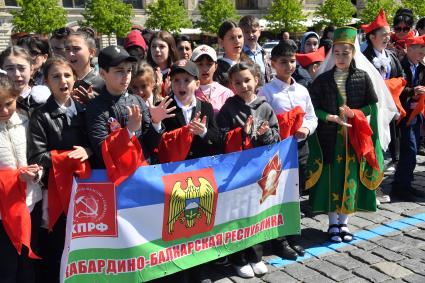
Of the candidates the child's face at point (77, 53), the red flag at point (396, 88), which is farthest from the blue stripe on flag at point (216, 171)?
the red flag at point (396, 88)

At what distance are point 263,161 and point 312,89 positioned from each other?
42.1 inches

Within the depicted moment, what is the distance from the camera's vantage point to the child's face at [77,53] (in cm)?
411

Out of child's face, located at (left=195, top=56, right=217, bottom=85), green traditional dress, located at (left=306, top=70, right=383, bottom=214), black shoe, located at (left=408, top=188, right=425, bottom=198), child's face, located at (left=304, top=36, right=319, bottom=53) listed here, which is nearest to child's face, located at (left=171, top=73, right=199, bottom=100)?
child's face, located at (left=195, top=56, right=217, bottom=85)

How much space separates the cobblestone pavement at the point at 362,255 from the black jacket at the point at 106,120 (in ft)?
4.59

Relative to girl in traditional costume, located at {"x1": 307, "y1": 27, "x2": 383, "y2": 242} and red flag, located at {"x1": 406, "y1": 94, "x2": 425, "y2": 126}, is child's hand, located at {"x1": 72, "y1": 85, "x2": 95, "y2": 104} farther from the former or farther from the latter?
red flag, located at {"x1": 406, "y1": 94, "x2": 425, "y2": 126}

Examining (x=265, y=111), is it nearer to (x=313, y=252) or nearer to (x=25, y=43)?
(x=313, y=252)

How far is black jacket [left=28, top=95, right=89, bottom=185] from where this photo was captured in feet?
10.1

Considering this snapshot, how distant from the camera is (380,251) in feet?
13.5

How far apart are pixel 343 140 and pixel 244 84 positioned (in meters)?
1.26

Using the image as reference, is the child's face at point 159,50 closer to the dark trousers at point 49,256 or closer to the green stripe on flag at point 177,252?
the green stripe on flag at point 177,252

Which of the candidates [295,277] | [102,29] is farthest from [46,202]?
[102,29]

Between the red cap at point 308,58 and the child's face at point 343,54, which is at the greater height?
the child's face at point 343,54

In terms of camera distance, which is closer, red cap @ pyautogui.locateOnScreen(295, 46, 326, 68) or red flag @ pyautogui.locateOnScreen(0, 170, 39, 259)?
red flag @ pyautogui.locateOnScreen(0, 170, 39, 259)

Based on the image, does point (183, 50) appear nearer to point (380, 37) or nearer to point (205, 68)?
point (205, 68)
